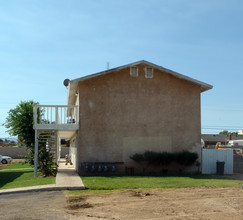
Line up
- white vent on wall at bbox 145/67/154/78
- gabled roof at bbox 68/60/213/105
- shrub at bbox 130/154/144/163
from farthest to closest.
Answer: white vent on wall at bbox 145/67/154/78
shrub at bbox 130/154/144/163
gabled roof at bbox 68/60/213/105

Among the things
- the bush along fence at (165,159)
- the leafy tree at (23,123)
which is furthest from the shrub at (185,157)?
the leafy tree at (23,123)

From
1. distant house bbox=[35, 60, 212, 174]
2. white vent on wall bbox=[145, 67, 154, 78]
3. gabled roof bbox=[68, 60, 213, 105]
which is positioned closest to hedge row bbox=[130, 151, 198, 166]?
distant house bbox=[35, 60, 212, 174]

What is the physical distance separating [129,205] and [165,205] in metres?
1.11

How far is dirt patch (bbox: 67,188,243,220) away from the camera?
29.4ft

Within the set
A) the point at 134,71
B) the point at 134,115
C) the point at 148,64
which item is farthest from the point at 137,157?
the point at 148,64

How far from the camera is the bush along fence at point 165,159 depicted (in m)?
19.4

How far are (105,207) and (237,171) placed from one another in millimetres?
15430

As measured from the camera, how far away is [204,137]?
61281 millimetres

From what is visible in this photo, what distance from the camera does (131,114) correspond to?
65.0 ft

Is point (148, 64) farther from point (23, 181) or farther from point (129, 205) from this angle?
point (129, 205)

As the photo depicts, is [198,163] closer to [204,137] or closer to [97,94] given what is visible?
[97,94]

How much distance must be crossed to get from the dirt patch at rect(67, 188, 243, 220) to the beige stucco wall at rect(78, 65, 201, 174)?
6.95 m

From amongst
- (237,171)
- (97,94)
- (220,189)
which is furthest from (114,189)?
(237,171)

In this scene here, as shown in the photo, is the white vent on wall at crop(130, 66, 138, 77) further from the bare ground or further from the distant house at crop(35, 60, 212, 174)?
the bare ground
